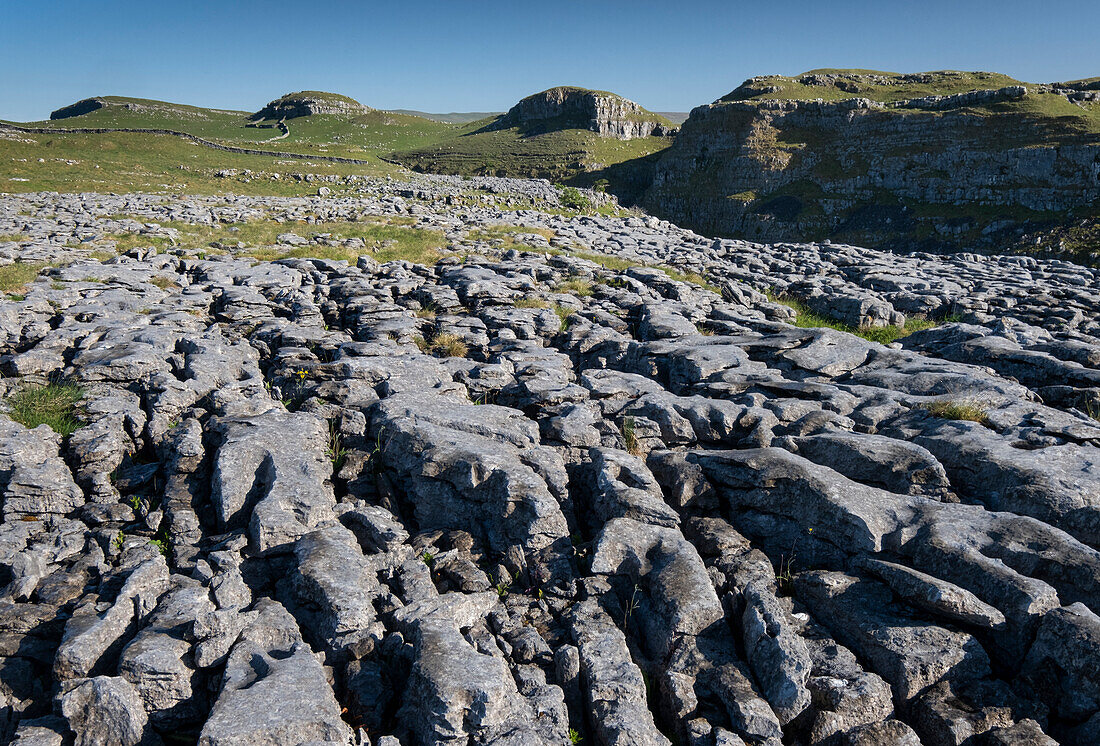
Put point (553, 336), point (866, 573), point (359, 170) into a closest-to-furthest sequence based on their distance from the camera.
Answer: point (866, 573) → point (553, 336) → point (359, 170)

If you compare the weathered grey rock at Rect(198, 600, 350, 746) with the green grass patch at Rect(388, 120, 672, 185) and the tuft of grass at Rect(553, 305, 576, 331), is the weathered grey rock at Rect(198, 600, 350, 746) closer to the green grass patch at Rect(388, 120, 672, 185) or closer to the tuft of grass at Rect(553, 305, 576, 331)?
the tuft of grass at Rect(553, 305, 576, 331)

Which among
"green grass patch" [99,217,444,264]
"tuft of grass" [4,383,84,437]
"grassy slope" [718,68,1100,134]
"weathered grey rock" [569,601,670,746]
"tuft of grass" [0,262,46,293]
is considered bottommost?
"weathered grey rock" [569,601,670,746]

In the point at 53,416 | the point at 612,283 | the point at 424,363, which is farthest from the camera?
the point at 612,283

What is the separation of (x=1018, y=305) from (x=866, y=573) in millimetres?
28277

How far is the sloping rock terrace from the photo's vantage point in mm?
6938

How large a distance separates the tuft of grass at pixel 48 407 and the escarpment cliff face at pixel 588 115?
159m

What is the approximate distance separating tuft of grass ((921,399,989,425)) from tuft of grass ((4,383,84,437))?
18555mm

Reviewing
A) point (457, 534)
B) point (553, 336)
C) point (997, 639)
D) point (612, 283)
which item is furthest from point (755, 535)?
point (612, 283)

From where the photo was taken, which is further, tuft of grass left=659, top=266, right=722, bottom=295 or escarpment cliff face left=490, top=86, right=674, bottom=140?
escarpment cliff face left=490, top=86, right=674, bottom=140

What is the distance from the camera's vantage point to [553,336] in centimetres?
2064

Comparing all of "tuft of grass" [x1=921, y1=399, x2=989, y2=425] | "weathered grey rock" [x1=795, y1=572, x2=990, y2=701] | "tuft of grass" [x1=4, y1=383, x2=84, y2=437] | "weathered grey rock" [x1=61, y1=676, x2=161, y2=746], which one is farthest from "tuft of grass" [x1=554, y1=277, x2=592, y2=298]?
"weathered grey rock" [x1=61, y1=676, x2=161, y2=746]

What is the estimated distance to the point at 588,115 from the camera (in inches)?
6575

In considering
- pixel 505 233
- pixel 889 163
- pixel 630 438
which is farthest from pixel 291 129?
pixel 630 438

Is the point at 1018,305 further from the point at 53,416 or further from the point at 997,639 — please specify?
the point at 53,416
